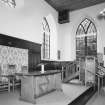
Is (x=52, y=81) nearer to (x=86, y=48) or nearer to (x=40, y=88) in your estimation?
(x=40, y=88)

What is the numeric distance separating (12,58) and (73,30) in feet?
18.4

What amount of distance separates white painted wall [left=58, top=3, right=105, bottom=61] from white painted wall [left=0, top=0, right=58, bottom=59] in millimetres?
1912

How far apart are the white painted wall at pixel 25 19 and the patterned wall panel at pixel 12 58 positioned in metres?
0.72

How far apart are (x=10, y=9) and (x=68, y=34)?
16.9 feet

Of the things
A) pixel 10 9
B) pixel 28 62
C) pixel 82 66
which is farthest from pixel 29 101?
pixel 10 9

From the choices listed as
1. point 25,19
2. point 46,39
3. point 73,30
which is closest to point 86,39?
point 73,30

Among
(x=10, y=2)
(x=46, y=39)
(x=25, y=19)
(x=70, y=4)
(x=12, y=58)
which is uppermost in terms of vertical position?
(x=70, y=4)

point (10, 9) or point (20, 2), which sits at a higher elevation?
point (20, 2)

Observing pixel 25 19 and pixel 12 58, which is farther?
pixel 25 19

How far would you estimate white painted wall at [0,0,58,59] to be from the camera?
5.11 metres

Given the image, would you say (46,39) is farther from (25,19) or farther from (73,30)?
(25,19)

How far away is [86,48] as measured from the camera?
871 cm

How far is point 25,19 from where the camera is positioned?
6207mm

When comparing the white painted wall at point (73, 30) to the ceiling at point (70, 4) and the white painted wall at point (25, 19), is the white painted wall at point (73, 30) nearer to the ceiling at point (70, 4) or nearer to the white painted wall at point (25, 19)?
the ceiling at point (70, 4)
